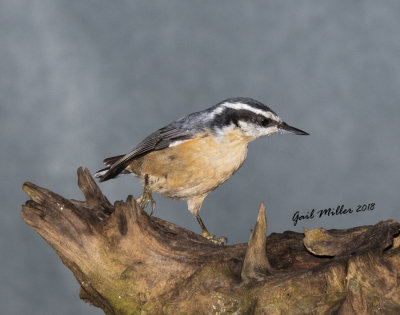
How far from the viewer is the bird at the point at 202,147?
20.9 ft

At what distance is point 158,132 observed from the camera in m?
6.94

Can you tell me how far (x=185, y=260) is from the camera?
5758mm

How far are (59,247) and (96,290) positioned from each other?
550mm

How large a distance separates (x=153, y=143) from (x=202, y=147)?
0.63 m

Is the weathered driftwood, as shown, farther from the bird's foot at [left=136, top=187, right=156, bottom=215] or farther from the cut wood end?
the bird's foot at [left=136, top=187, right=156, bottom=215]

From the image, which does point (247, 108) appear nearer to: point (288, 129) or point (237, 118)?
point (237, 118)

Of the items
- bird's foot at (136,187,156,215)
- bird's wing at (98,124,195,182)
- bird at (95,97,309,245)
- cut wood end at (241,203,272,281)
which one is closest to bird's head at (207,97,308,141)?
bird at (95,97,309,245)

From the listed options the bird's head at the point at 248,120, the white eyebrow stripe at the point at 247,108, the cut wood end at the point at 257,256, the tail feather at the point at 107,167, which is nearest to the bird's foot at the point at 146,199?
the tail feather at the point at 107,167

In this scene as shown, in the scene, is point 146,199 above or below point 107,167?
below

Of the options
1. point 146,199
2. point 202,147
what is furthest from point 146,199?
point 202,147

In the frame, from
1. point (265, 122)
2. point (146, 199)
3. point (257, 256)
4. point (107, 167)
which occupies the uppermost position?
point (107, 167)

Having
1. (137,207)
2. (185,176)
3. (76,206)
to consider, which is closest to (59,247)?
(76,206)

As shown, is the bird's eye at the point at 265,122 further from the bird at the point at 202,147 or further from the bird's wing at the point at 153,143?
the bird's wing at the point at 153,143

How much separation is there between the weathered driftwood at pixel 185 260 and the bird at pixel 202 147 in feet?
2.25
